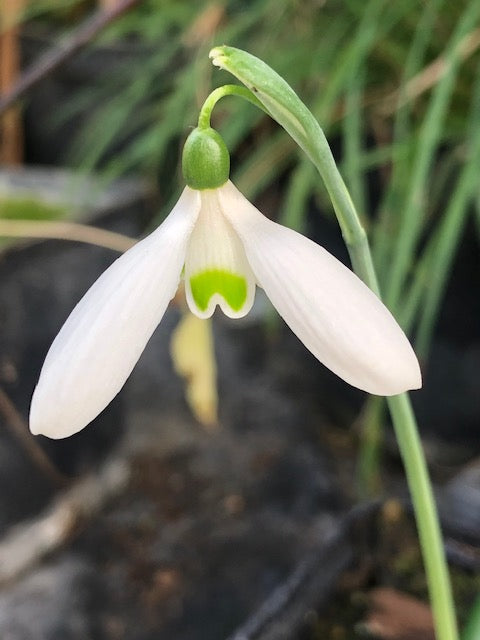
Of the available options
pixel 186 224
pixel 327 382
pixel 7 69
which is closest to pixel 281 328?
pixel 327 382

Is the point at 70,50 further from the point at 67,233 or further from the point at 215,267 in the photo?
the point at 215,267

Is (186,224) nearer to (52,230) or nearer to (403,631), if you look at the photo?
(403,631)

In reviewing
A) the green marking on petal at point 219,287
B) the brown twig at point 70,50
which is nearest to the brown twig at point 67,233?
the brown twig at point 70,50

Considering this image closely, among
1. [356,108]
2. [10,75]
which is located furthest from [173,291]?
[10,75]

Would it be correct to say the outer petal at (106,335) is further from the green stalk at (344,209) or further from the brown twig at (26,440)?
the brown twig at (26,440)

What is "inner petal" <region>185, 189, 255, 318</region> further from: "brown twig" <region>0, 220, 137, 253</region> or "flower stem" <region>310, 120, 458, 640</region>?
"brown twig" <region>0, 220, 137, 253</region>

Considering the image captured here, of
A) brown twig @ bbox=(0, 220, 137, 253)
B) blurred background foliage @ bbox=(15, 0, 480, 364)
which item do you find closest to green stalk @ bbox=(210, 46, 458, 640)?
blurred background foliage @ bbox=(15, 0, 480, 364)
